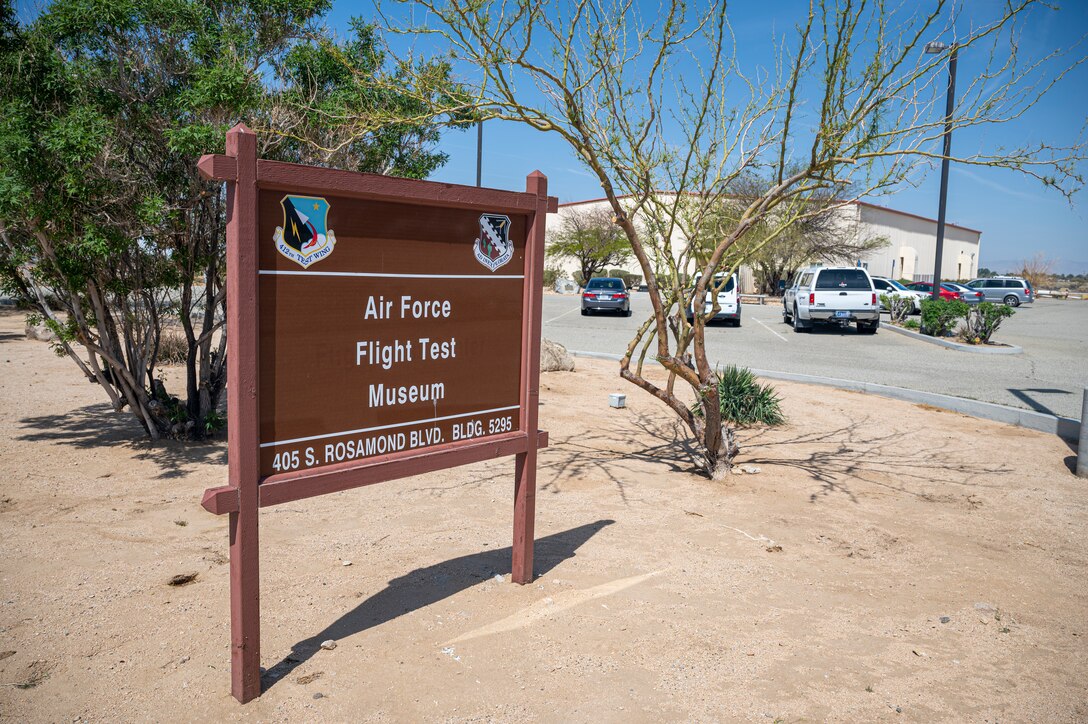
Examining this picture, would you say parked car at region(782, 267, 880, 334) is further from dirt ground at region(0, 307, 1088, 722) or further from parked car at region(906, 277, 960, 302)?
parked car at region(906, 277, 960, 302)

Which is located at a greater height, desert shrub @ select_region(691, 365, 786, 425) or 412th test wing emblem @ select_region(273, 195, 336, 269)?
412th test wing emblem @ select_region(273, 195, 336, 269)

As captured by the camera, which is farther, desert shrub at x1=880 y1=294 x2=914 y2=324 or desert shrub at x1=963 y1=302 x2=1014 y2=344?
desert shrub at x1=880 y1=294 x2=914 y2=324

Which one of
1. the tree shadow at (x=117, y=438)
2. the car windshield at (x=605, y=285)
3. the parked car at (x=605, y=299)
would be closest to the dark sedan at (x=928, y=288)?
the car windshield at (x=605, y=285)

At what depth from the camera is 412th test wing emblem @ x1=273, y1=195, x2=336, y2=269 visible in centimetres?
321

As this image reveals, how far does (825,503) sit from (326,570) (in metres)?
3.74

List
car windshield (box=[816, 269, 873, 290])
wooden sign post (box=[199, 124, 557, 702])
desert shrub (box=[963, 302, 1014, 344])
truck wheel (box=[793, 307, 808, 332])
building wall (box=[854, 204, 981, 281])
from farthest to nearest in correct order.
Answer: building wall (box=[854, 204, 981, 281]) < truck wheel (box=[793, 307, 808, 332]) < car windshield (box=[816, 269, 873, 290]) < desert shrub (box=[963, 302, 1014, 344]) < wooden sign post (box=[199, 124, 557, 702])

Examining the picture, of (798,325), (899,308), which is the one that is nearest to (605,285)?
(798,325)

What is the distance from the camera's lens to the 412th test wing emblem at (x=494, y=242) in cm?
402

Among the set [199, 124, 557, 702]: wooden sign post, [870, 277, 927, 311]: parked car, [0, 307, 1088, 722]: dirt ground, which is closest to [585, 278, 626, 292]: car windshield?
[870, 277, 927, 311]: parked car

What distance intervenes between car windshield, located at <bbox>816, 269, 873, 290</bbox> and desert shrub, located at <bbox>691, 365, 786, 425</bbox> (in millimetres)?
13725

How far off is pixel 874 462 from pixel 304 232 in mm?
5967

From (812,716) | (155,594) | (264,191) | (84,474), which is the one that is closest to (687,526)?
(812,716)

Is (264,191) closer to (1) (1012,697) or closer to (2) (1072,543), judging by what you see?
(1) (1012,697)

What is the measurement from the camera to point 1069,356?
17281 mm
